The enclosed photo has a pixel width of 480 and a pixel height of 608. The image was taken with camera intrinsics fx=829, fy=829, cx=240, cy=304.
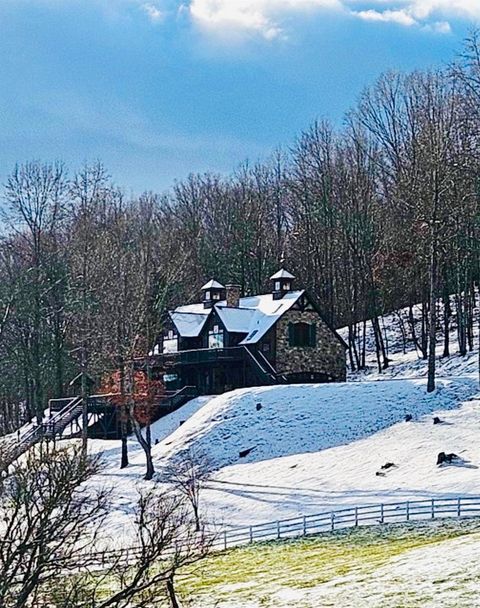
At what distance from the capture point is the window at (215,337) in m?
45.8

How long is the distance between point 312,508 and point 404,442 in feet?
21.0

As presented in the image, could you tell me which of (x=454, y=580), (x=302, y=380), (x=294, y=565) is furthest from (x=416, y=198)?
(x=454, y=580)

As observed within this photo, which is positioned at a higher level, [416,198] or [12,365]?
[416,198]

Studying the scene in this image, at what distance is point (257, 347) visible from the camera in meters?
44.1

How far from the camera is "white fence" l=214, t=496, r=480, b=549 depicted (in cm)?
2330

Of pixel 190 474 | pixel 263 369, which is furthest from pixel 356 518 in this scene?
pixel 263 369

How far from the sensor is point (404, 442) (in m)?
31.4

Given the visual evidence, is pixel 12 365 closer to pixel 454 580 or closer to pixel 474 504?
pixel 474 504

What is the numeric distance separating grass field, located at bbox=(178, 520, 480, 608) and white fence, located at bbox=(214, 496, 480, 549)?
2.35 ft

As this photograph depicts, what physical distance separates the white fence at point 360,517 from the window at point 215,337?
2134 centimetres

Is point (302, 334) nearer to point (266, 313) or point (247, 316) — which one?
point (266, 313)

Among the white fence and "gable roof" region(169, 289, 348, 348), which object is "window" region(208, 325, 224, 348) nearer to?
"gable roof" region(169, 289, 348, 348)

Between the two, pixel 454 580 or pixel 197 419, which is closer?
pixel 454 580

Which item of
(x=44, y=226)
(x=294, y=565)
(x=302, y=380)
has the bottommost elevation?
(x=294, y=565)
